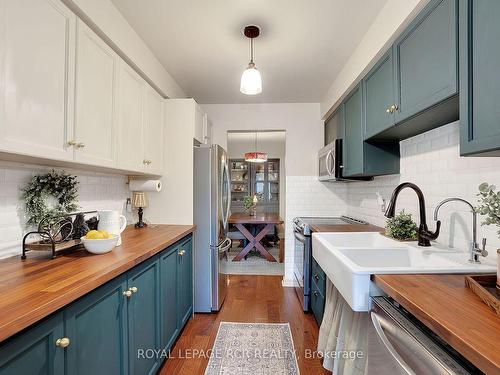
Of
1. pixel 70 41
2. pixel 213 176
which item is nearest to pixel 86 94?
pixel 70 41

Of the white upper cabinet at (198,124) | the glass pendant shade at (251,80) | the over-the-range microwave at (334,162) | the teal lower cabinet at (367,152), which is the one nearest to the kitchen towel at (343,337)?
the teal lower cabinet at (367,152)

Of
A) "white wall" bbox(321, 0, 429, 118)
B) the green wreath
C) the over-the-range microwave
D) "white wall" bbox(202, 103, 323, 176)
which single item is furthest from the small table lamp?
"white wall" bbox(321, 0, 429, 118)

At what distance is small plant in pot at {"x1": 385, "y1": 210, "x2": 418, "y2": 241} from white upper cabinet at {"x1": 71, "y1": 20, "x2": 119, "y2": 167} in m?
1.89

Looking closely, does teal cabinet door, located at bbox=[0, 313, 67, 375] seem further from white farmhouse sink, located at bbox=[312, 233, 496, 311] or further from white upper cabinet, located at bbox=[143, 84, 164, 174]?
white upper cabinet, located at bbox=[143, 84, 164, 174]

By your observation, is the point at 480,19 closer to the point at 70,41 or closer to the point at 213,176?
the point at 70,41

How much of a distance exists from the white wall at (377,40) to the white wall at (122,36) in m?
1.69

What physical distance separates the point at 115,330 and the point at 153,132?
1.65 m

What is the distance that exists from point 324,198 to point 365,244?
61.7 inches

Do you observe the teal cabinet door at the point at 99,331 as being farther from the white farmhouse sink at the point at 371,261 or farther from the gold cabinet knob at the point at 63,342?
the white farmhouse sink at the point at 371,261

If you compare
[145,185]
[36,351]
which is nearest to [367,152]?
[145,185]

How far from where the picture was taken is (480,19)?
3.04 ft

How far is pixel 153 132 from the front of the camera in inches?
93.2

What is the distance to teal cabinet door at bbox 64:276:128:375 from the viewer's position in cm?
94

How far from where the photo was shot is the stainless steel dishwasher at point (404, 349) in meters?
0.67
